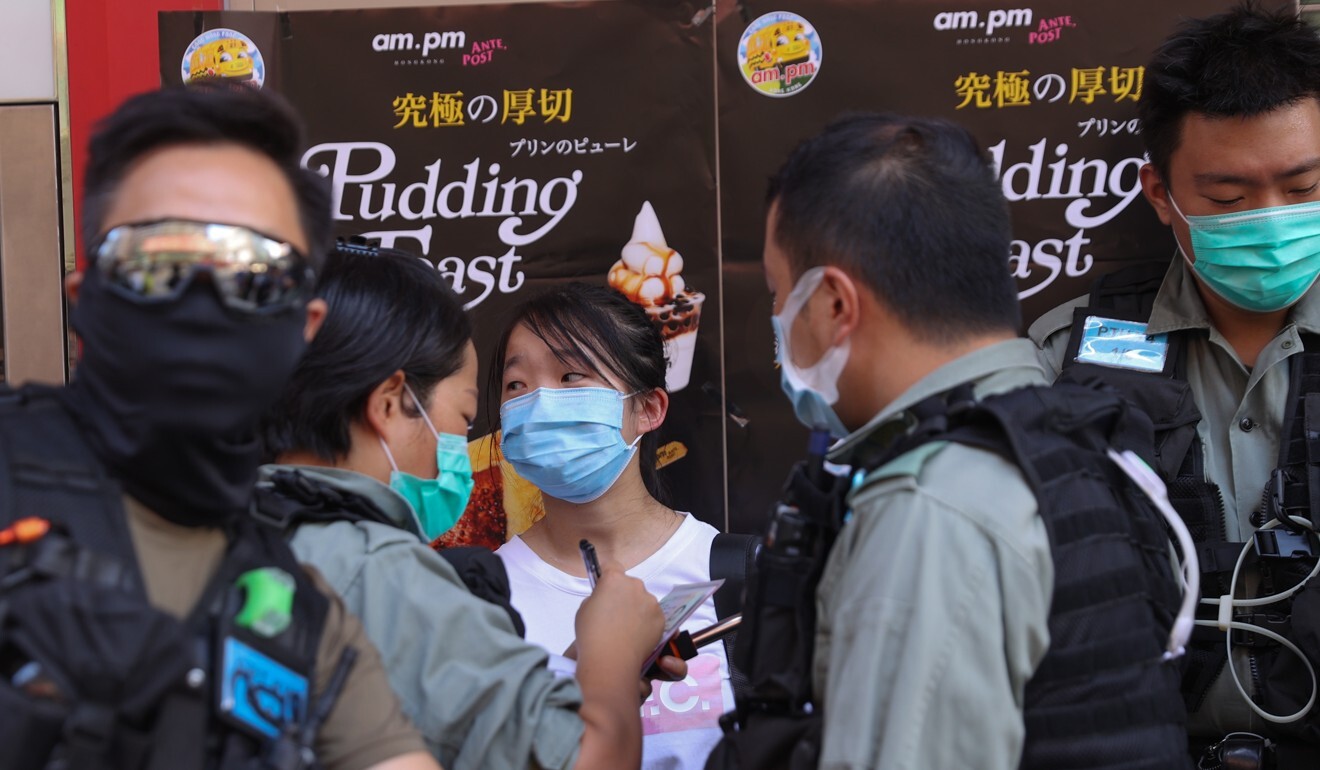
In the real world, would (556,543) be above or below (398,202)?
below

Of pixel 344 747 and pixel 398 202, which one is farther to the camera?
pixel 398 202

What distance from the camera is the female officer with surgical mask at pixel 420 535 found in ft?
6.86

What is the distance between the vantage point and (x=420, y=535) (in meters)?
2.49

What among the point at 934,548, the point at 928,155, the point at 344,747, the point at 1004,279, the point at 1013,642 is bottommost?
the point at 344,747

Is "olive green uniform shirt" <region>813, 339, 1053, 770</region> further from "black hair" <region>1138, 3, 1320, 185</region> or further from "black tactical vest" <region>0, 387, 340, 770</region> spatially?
"black hair" <region>1138, 3, 1320, 185</region>

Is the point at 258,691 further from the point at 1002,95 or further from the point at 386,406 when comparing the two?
the point at 1002,95

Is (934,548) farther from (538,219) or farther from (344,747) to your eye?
(538,219)

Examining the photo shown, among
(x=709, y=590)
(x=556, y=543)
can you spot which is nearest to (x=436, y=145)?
(x=556, y=543)

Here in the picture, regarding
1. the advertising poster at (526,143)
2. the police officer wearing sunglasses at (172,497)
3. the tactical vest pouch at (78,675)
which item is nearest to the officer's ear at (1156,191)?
the advertising poster at (526,143)

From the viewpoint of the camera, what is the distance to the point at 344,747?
69.0 inches

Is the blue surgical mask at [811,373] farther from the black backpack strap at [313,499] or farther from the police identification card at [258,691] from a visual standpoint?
the police identification card at [258,691]

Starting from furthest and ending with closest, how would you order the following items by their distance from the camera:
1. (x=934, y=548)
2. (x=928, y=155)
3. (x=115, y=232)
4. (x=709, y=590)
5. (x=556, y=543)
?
(x=556, y=543), (x=709, y=590), (x=928, y=155), (x=934, y=548), (x=115, y=232)

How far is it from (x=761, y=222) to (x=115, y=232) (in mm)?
2269

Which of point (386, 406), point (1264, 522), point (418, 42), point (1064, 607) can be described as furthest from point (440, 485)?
point (1264, 522)
